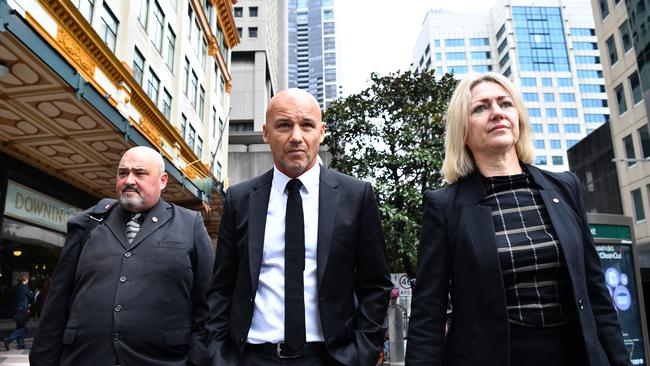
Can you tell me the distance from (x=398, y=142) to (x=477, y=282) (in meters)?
Result: 10.6

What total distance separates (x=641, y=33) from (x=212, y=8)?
2651 centimetres

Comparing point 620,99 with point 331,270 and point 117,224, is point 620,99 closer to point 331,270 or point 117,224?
point 331,270

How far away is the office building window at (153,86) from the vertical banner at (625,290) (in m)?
17.8

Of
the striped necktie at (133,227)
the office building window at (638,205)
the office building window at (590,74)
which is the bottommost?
the striped necktie at (133,227)

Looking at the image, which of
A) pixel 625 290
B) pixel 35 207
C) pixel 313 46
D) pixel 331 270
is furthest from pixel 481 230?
pixel 313 46

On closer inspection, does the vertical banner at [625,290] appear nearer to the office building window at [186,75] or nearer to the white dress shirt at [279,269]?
the white dress shirt at [279,269]

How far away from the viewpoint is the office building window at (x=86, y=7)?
1347cm

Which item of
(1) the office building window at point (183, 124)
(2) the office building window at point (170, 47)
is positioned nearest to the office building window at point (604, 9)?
(2) the office building window at point (170, 47)

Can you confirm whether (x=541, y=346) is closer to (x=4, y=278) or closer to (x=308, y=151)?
(x=308, y=151)

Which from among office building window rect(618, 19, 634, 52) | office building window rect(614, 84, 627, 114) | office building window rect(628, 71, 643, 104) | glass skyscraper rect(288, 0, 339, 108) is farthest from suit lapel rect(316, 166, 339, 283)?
glass skyscraper rect(288, 0, 339, 108)

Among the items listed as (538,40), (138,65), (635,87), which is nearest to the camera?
(138,65)

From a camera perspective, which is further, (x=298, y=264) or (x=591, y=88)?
(x=591, y=88)

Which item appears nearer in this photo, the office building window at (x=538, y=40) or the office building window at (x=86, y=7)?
the office building window at (x=86, y=7)

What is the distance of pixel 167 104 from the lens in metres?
21.6
